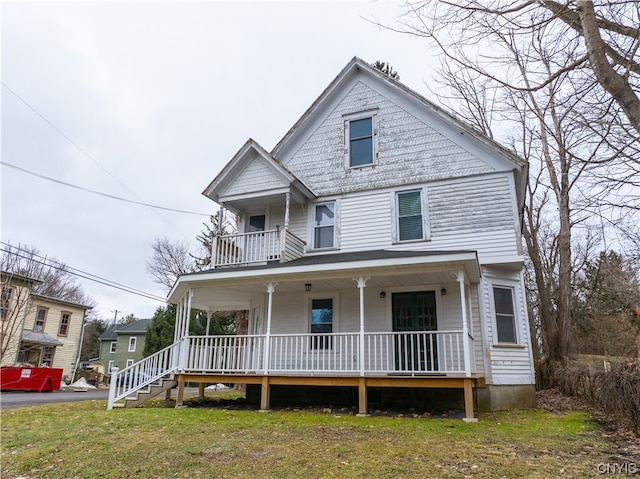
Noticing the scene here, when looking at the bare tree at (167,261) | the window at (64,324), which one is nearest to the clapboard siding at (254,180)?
the bare tree at (167,261)

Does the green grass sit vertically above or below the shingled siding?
below

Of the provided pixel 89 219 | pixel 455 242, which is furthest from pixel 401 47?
pixel 89 219

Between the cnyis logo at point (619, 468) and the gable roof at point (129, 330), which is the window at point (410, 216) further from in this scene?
the gable roof at point (129, 330)

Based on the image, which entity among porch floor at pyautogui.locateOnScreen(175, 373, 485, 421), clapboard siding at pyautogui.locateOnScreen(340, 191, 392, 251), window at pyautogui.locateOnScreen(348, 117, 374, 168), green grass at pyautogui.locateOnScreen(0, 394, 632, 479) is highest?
window at pyautogui.locateOnScreen(348, 117, 374, 168)

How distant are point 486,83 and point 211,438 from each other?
676cm

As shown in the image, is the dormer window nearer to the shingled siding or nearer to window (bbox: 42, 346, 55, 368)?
the shingled siding

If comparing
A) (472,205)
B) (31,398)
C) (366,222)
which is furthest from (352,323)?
(31,398)

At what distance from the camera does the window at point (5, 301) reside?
8.58 meters

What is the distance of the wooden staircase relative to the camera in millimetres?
10328

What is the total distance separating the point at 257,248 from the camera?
40.5ft

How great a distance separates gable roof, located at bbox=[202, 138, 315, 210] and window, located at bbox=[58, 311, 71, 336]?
22097 mm

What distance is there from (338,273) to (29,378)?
18215 mm

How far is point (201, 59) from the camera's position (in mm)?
13883

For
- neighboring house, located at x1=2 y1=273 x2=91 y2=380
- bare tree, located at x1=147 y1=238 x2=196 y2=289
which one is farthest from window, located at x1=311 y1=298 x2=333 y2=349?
bare tree, located at x1=147 y1=238 x2=196 y2=289
